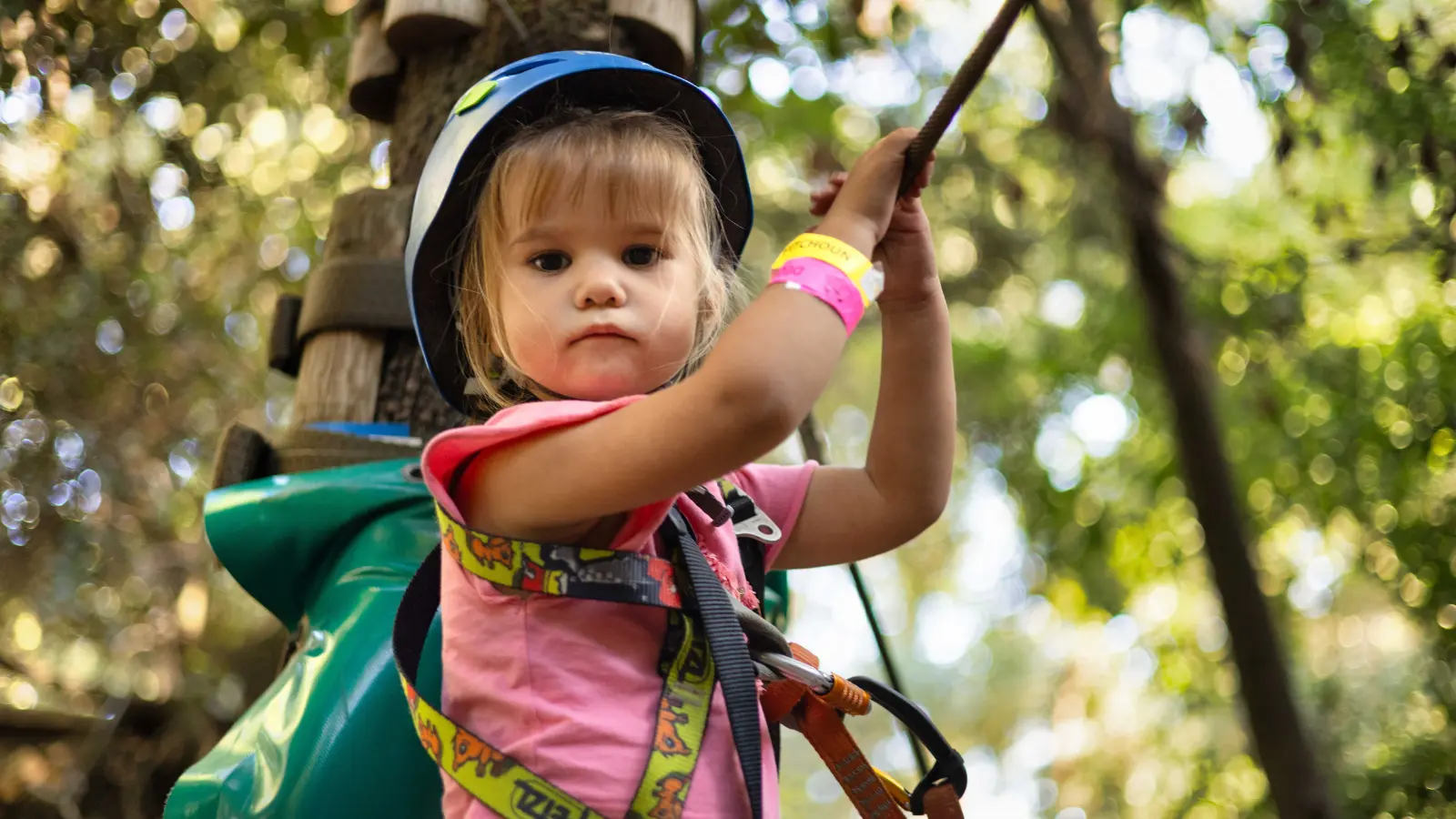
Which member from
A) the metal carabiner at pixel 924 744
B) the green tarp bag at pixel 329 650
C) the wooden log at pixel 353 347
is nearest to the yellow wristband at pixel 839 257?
the metal carabiner at pixel 924 744

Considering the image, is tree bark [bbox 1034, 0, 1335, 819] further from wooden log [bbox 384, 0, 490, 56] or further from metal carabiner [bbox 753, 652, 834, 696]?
metal carabiner [bbox 753, 652, 834, 696]

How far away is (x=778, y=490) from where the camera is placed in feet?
5.57

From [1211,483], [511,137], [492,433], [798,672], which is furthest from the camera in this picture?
[1211,483]

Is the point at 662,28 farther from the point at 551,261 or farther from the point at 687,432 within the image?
the point at 687,432

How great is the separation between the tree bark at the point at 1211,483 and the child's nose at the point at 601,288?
2.16 m

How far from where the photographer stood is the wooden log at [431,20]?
7.51ft

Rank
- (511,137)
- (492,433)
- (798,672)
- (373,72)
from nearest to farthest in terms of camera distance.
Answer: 1. (492,433)
2. (798,672)
3. (511,137)
4. (373,72)

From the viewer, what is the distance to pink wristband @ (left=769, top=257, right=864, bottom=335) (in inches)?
49.2

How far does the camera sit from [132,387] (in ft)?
14.7

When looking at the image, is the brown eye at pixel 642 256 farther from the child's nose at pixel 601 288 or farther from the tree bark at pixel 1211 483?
the tree bark at pixel 1211 483

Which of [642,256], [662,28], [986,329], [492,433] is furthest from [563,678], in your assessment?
[986,329]

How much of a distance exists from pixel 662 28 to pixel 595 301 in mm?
1098

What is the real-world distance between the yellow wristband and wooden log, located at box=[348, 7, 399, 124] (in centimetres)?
141

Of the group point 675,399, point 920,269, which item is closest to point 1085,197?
point 920,269
